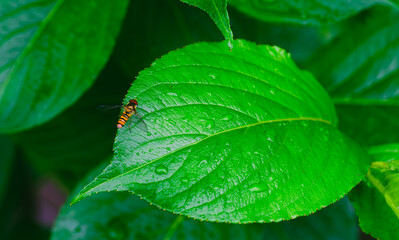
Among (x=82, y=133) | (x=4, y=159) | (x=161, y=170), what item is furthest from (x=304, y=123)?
(x=4, y=159)

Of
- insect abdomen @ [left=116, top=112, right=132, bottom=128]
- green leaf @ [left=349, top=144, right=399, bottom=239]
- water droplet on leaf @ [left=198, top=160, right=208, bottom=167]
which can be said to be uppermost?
insect abdomen @ [left=116, top=112, right=132, bottom=128]

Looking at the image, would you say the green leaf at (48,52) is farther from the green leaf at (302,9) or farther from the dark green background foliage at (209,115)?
the green leaf at (302,9)

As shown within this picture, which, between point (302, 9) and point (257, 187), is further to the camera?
point (302, 9)

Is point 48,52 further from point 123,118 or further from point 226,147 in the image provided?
point 226,147

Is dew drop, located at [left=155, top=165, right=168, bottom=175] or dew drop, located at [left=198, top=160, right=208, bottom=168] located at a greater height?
dew drop, located at [left=155, top=165, right=168, bottom=175]

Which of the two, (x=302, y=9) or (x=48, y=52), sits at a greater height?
(x=48, y=52)

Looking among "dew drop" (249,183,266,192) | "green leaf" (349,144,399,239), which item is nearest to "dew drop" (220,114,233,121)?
"dew drop" (249,183,266,192)

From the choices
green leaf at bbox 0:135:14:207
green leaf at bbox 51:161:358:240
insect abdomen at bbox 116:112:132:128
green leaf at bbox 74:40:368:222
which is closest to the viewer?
green leaf at bbox 74:40:368:222

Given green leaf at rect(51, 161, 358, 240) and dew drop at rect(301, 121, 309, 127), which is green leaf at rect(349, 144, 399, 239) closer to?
dew drop at rect(301, 121, 309, 127)
